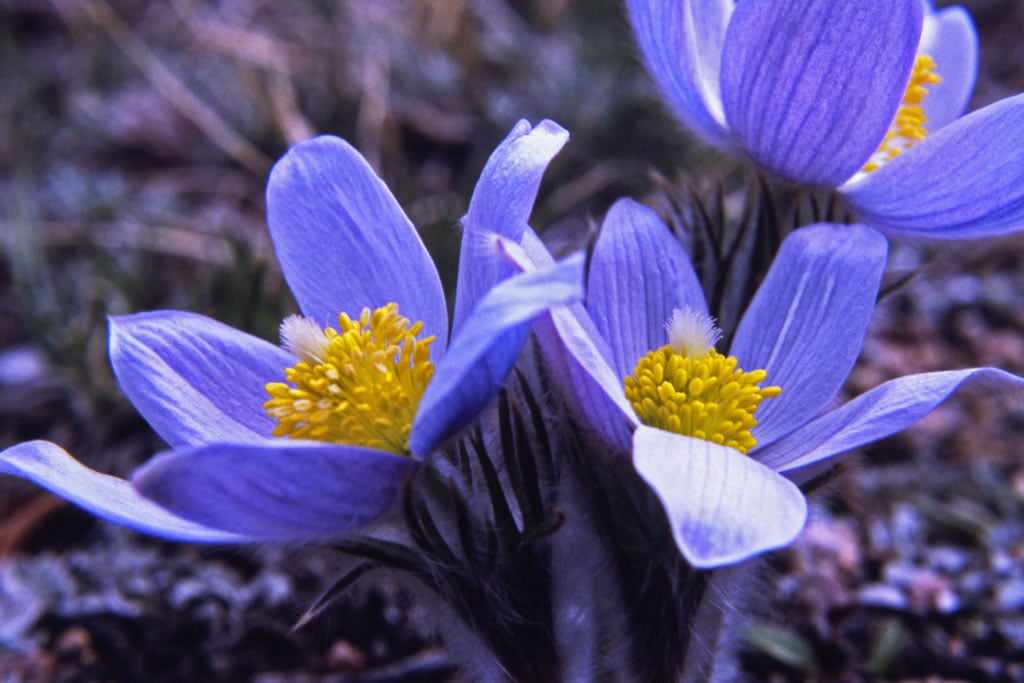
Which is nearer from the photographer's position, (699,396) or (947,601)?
(699,396)

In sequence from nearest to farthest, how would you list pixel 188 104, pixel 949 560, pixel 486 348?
pixel 486 348
pixel 949 560
pixel 188 104

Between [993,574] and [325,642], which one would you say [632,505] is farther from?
[993,574]

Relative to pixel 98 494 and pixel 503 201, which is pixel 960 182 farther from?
pixel 98 494

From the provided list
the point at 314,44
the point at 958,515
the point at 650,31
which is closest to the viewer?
the point at 650,31

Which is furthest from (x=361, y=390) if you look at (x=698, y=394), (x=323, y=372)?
(x=698, y=394)

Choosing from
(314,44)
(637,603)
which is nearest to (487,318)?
(637,603)

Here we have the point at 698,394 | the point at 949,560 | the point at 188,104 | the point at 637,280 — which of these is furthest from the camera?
the point at 188,104
